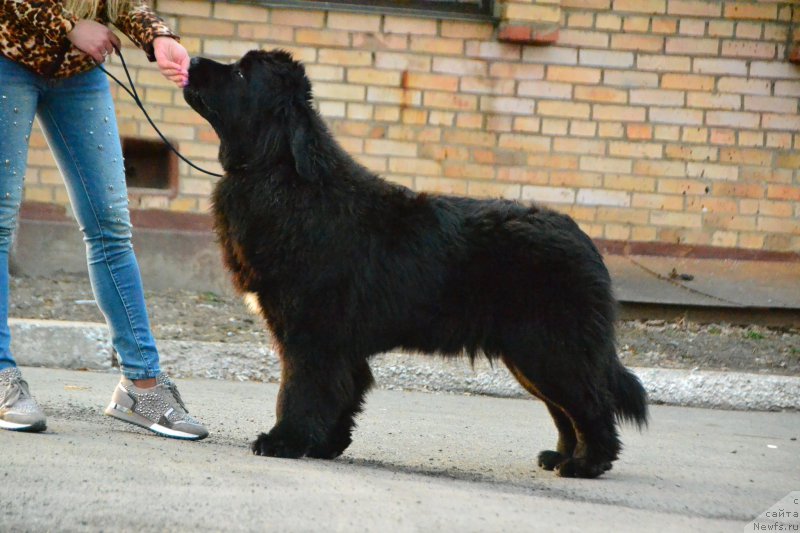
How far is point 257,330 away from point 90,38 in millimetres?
3336

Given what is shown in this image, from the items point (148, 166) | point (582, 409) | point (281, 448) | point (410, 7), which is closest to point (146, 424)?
point (281, 448)

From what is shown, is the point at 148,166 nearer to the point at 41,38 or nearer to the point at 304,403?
the point at 41,38

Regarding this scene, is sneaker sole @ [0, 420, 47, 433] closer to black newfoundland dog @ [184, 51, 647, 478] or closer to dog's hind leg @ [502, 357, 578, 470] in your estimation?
black newfoundland dog @ [184, 51, 647, 478]

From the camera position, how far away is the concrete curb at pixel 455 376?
6.47 meters

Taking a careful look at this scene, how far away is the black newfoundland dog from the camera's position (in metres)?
4.25

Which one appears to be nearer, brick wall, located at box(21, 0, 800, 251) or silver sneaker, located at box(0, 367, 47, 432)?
silver sneaker, located at box(0, 367, 47, 432)

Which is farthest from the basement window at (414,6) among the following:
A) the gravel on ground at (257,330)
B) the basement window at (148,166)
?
the gravel on ground at (257,330)

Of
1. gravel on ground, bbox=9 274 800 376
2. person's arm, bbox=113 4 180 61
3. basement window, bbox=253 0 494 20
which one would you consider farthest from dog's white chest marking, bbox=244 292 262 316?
basement window, bbox=253 0 494 20

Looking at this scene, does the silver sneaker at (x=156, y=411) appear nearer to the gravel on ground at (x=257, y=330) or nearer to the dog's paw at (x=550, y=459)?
the dog's paw at (x=550, y=459)

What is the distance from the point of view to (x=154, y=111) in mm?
8234

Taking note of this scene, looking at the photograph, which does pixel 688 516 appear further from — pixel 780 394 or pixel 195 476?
pixel 780 394

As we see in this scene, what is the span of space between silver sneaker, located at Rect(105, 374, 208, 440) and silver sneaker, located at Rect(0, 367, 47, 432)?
34 centimetres

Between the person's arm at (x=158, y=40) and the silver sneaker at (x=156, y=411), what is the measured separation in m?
1.23

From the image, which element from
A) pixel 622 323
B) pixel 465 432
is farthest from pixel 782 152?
pixel 465 432
